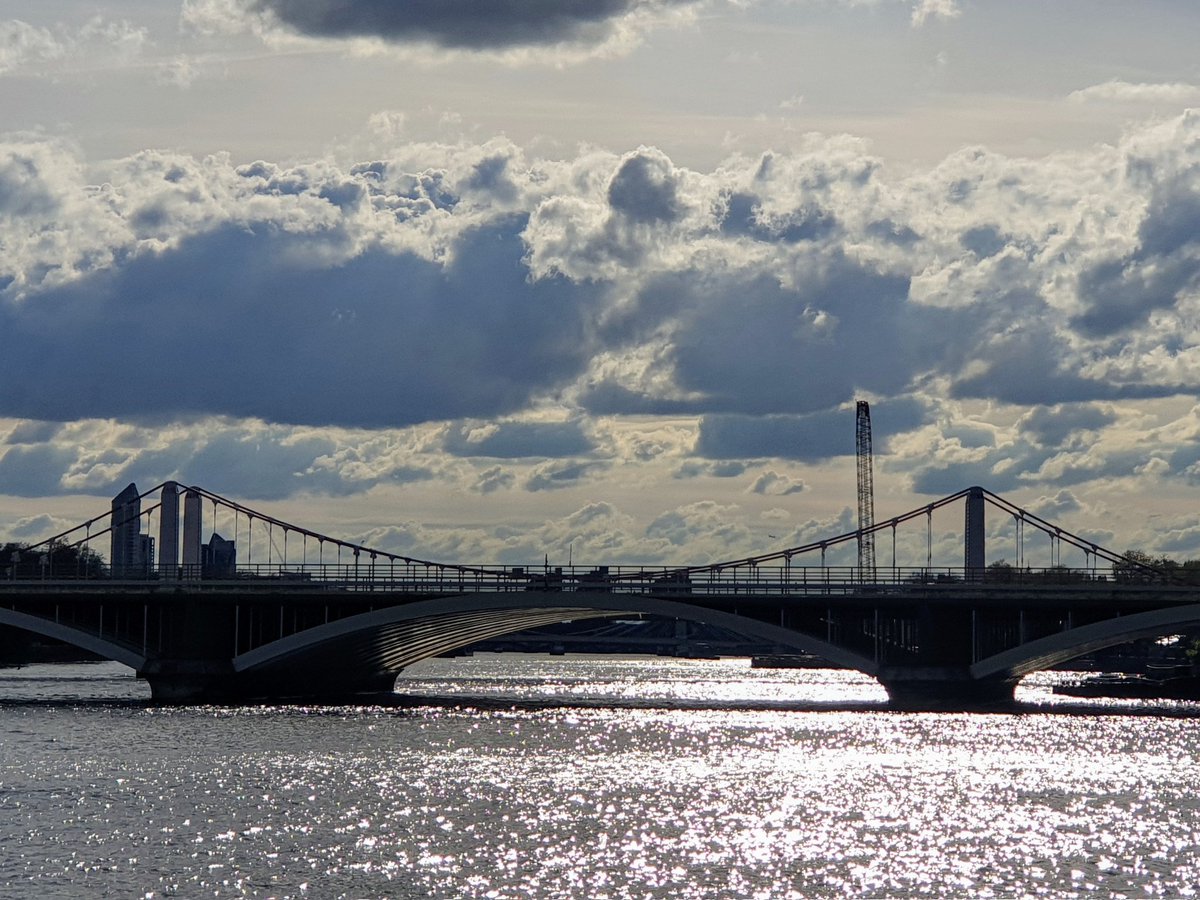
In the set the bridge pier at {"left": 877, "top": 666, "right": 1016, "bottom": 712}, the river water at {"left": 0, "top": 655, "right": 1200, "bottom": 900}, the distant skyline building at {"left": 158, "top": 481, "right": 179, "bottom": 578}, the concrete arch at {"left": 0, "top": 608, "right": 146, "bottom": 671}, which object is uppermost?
the distant skyline building at {"left": 158, "top": 481, "right": 179, "bottom": 578}

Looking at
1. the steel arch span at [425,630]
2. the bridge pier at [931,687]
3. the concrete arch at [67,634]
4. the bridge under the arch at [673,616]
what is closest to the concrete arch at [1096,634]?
the bridge under the arch at [673,616]

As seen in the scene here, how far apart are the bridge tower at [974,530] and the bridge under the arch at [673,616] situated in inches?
307

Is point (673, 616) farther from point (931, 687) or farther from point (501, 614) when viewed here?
point (931, 687)

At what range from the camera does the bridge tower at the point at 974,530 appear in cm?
14888

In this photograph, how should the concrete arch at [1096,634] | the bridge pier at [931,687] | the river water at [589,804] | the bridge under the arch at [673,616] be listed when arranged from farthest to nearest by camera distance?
the bridge pier at [931,687] → the bridge under the arch at [673,616] → the concrete arch at [1096,634] → the river water at [589,804]

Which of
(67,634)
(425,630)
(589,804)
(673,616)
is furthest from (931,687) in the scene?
(589,804)

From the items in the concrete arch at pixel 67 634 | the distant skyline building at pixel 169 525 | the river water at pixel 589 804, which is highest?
the distant skyline building at pixel 169 525

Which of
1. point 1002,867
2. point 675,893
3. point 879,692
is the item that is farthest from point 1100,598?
point 675,893

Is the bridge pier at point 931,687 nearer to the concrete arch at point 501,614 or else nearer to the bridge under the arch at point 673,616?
the bridge under the arch at point 673,616

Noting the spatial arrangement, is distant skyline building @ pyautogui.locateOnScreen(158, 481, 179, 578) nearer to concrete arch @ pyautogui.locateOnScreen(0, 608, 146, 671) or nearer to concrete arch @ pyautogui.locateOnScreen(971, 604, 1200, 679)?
concrete arch @ pyautogui.locateOnScreen(0, 608, 146, 671)

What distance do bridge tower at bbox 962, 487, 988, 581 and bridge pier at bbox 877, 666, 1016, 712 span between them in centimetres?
1704

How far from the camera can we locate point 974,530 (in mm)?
149500

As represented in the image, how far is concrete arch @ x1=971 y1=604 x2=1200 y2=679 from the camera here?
124m

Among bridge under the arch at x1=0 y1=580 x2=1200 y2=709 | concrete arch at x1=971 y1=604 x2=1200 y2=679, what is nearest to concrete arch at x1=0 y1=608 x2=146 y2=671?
bridge under the arch at x1=0 y1=580 x2=1200 y2=709
